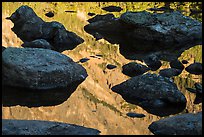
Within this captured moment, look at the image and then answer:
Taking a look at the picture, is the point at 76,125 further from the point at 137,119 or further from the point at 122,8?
the point at 122,8

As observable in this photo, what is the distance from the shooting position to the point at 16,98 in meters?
15.6

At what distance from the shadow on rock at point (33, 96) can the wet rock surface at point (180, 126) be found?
380 cm

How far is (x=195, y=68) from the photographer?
18.7 metres

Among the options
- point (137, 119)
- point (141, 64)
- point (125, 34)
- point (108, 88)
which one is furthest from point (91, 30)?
point (137, 119)

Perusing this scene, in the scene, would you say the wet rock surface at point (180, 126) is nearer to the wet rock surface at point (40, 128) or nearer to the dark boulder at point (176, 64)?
the wet rock surface at point (40, 128)

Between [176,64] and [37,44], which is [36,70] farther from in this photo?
[176,64]

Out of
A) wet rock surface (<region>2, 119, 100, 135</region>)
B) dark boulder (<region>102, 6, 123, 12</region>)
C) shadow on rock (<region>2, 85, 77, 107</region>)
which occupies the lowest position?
dark boulder (<region>102, 6, 123, 12</region>)

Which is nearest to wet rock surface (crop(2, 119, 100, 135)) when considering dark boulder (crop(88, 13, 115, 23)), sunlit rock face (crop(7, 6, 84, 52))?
sunlit rock face (crop(7, 6, 84, 52))

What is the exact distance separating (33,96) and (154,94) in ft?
13.0

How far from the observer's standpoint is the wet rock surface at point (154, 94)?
15.0 m

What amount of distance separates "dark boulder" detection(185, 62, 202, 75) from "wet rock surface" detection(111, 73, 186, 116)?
2.96 m

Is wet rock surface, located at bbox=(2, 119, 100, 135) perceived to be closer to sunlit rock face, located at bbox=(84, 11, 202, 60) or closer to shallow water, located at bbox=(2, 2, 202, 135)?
shallow water, located at bbox=(2, 2, 202, 135)

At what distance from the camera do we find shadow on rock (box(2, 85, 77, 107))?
15297 mm

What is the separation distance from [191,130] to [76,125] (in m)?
3.15
